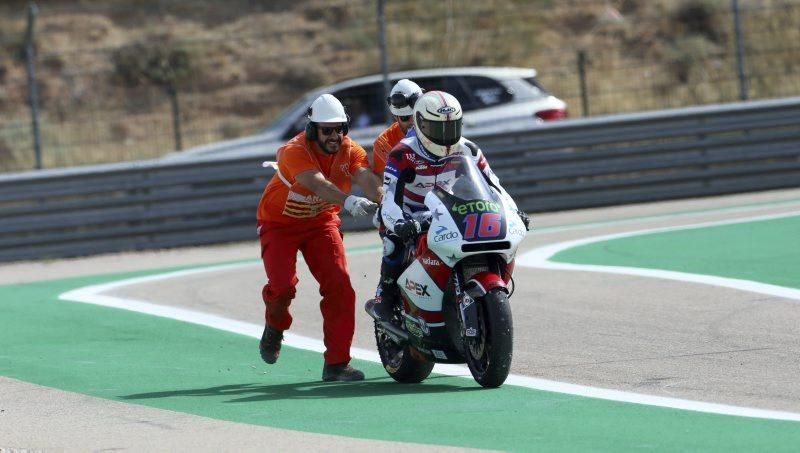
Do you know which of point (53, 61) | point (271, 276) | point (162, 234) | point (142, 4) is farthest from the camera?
point (142, 4)

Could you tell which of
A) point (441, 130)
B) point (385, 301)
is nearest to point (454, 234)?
point (441, 130)

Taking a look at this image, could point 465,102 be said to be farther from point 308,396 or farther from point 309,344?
point 308,396

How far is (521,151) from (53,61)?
894 inches

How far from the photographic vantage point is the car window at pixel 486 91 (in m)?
22.0

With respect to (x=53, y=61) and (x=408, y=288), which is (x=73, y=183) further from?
(x=53, y=61)

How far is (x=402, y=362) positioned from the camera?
8.97 meters

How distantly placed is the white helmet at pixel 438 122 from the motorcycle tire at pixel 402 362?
1202mm

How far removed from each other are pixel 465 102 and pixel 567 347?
1249cm

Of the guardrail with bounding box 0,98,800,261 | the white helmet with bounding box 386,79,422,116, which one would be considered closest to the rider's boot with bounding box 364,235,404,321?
the white helmet with bounding box 386,79,422,116

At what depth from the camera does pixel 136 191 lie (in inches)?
732

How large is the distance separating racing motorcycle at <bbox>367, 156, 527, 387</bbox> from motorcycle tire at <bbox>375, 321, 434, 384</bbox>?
2 centimetres

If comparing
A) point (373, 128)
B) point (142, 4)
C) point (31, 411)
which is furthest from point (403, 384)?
point (142, 4)

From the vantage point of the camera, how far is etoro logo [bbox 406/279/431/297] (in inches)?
337

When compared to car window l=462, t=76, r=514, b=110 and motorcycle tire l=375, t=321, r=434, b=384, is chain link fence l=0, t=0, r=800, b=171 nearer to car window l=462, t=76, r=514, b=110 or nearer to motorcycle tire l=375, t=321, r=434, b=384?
car window l=462, t=76, r=514, b=110
